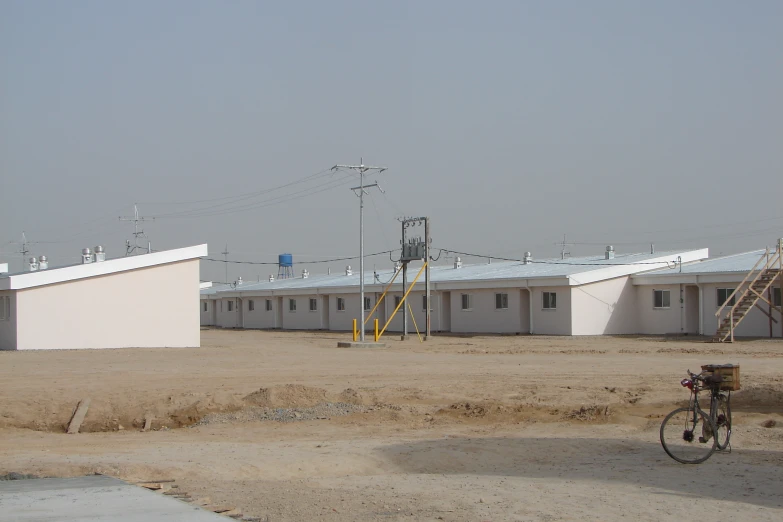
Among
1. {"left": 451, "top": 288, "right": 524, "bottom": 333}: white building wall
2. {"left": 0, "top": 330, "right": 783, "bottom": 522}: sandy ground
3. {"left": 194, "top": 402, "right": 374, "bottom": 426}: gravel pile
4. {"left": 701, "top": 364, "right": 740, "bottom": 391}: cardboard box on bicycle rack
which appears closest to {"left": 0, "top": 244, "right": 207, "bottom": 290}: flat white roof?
{"left": 0, "top": 330, "right": 783, "bottom": 522}: sandy ground

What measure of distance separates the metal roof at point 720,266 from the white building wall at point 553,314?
3.89 meters

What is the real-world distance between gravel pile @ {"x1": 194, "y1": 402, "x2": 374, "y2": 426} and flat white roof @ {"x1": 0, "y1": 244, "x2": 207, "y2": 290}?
54.8ft

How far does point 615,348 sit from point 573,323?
8.01m

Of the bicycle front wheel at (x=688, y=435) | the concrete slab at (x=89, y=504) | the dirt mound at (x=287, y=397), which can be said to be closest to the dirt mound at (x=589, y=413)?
the bicycle front wheel at (x=688, y=435)

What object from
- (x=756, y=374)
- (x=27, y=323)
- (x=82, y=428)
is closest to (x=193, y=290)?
(x=27, y=323)

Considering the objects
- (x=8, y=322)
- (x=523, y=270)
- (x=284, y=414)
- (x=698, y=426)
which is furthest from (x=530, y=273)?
(x=698, y=426)

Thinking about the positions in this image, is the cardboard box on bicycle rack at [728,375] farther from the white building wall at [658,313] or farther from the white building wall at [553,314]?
the white building wall at [658,313]

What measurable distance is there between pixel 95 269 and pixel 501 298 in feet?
66.6

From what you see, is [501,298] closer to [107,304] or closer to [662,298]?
[662,298]

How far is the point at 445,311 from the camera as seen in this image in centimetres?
4950

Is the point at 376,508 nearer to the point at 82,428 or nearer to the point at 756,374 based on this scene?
the point at 82,428

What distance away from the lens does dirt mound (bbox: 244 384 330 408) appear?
1850cm

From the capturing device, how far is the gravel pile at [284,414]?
17.4 meters

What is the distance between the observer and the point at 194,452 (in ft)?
43.9
